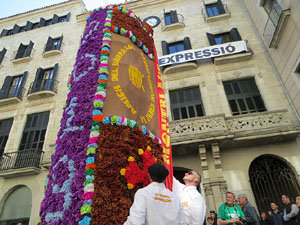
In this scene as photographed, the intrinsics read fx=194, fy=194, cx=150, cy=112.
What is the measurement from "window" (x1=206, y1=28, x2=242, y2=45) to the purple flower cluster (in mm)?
9735

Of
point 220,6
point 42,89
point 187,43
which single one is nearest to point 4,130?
point 42,89

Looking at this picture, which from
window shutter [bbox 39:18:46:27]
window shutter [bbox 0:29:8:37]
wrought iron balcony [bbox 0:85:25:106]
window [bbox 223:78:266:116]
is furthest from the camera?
window shutter [bbox 0:29:8:37]

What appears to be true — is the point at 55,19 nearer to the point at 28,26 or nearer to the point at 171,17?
the point at 28,26

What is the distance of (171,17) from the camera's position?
13.6 meters

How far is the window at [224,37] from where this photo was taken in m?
11.4

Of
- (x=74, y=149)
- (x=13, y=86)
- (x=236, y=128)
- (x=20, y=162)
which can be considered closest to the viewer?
(x=74, y=149)

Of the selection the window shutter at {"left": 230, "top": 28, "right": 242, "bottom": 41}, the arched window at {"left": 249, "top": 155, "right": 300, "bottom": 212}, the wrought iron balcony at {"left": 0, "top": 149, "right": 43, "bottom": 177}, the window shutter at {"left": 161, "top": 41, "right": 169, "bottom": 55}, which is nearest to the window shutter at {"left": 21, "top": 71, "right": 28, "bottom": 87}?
the wrought iron balcony at {"left": 0, "top": 149, "right": 43, "bottom": 177}

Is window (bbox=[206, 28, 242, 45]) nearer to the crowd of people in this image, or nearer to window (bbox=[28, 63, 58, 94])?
window (bbox=[28, 63, 58, 94])

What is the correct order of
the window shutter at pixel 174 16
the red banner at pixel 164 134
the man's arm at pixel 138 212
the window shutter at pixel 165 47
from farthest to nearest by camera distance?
the window shutter at pixel 174 16, the window shutter at pixel 165 47, the red banner at pixel 164 134, the man's arm at pixel 138 212

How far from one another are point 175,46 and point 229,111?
5.84 m

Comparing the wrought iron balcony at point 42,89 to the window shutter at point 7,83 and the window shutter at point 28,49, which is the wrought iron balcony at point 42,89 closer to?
the window shutter at point 7,83

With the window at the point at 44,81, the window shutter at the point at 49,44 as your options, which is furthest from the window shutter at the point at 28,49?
the window at the point at 44,81

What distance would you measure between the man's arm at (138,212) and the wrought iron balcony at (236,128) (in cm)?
633

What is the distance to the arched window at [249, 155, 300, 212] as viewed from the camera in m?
7.57
